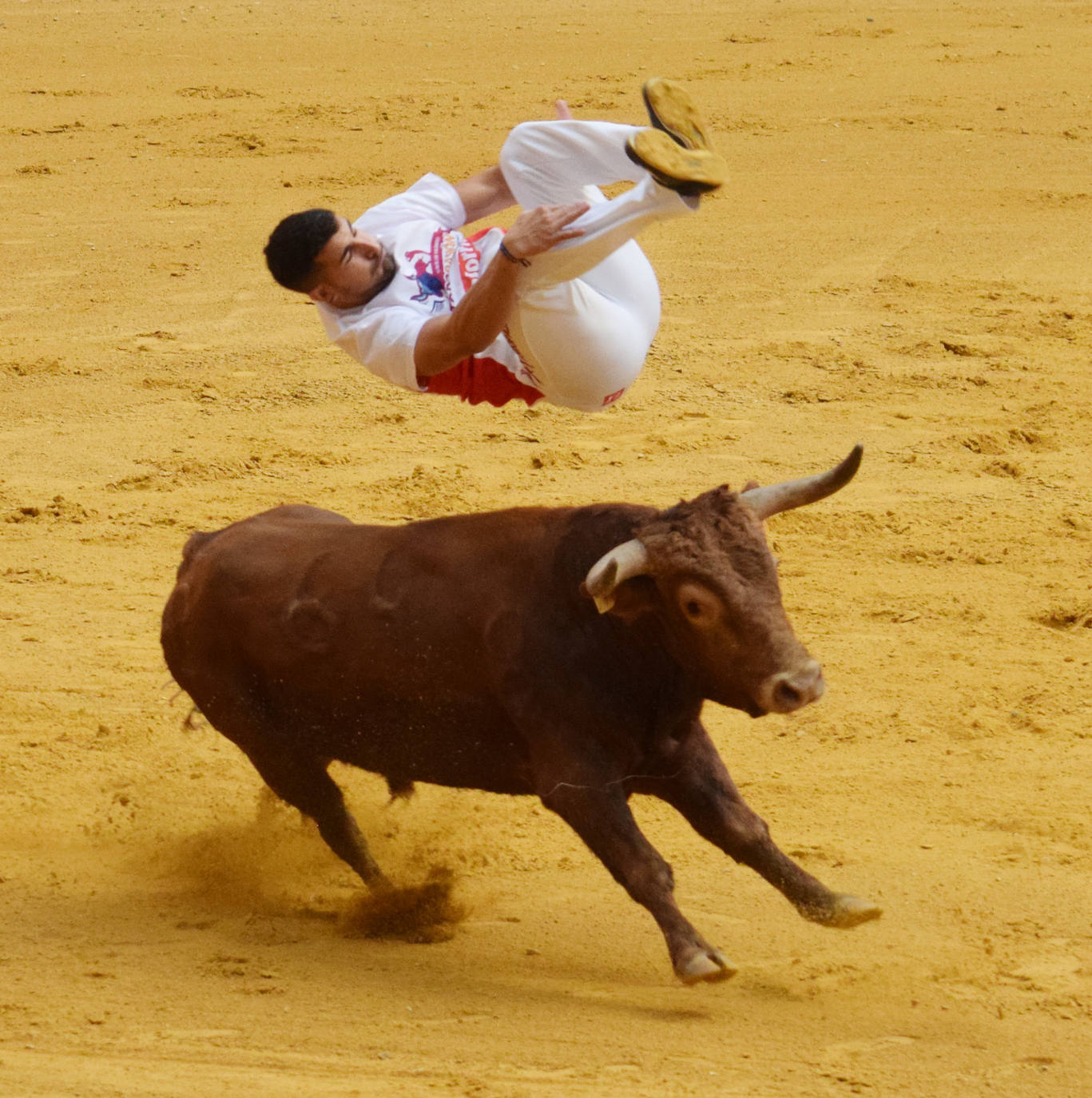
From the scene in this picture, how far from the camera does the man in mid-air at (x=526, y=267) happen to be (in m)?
4.72

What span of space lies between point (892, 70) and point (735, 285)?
5203mm

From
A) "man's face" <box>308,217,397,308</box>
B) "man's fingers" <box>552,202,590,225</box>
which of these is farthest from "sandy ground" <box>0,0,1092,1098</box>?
"man's fingers" <box>552,202,590,225</box>

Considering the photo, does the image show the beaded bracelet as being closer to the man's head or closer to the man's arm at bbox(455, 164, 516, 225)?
the man's head

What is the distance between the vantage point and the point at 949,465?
8.66 meters

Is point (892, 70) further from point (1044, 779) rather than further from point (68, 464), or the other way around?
point (1044, 779)

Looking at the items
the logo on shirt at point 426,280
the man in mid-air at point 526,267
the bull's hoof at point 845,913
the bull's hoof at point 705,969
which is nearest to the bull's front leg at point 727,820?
the bull's hoof at point 845,913

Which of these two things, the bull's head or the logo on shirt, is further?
the logo on shirt

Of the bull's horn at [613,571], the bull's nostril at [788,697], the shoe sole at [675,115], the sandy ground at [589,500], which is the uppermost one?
the shoe sole at [675,115]

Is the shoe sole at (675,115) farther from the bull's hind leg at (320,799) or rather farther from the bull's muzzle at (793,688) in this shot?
the bull's hind leg at (320,799)

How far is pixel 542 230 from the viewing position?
4684 mm

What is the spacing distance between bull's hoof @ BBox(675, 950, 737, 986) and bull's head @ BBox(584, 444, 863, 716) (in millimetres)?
637

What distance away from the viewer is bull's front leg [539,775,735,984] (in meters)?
4.59

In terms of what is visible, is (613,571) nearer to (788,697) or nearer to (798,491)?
(788,697)

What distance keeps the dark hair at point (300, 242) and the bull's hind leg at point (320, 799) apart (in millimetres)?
1430
